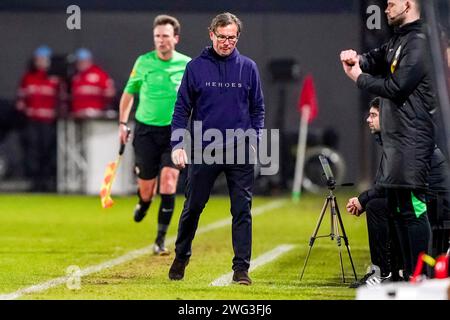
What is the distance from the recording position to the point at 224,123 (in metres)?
11.0

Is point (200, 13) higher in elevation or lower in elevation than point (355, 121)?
higher

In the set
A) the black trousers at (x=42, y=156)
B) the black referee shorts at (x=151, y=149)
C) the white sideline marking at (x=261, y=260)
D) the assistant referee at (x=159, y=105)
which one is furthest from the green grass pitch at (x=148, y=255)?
the black trousers at (x=42, y=156)

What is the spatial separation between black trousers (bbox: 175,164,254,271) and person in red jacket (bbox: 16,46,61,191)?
553 inches

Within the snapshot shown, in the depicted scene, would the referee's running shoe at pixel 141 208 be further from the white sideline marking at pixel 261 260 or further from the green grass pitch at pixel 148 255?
the white sideline marking at pixel 261 260

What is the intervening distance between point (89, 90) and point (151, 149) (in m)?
10.6

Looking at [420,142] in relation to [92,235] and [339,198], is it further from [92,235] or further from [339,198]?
[339,198]

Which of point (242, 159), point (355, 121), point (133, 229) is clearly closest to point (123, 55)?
point (355, 121)

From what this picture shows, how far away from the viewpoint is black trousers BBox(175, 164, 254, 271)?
1110 cm

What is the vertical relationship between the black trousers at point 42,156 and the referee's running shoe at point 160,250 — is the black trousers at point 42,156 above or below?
above

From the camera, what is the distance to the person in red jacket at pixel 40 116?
24.9m

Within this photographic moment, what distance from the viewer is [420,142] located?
32.8 ft

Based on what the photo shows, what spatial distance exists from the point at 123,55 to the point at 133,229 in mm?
8520

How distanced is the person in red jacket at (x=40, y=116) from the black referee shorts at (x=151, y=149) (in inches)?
425

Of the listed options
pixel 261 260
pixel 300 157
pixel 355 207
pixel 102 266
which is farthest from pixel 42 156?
pixel 355 207
